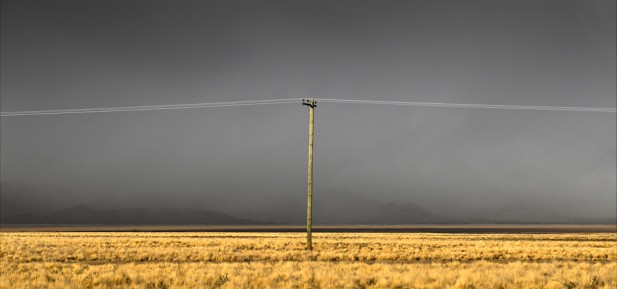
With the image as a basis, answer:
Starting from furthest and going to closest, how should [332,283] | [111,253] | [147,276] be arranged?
[111,253] < [147,276] < [332,283]

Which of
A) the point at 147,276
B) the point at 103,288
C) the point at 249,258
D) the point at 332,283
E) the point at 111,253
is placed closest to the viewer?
the point at 103,288

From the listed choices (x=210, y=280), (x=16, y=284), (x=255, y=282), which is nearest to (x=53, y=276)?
(x=16, y=284)

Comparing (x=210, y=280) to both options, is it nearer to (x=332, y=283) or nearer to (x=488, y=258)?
(x=332, y=283)

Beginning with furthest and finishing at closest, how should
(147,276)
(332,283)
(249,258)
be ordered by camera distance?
(249,258)
(147,276)
(332,283)

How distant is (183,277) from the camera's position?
16.7m

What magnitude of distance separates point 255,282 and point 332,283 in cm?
240

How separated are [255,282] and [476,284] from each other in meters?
6.79

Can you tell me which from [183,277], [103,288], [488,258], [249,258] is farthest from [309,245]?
[103,288]

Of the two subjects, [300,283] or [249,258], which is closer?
[300,283]

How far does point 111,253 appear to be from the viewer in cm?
3002

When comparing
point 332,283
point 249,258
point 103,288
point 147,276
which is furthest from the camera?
point 249,258

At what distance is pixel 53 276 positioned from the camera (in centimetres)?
1731

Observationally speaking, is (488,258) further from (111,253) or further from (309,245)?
(111,253)

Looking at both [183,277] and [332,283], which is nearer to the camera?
[332,283]
